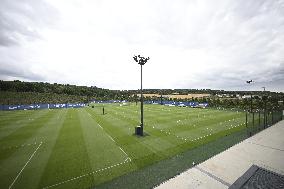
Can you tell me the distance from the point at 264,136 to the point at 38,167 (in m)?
23.1

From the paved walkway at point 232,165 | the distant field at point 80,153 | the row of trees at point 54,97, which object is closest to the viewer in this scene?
the paved walkway at point 232,165

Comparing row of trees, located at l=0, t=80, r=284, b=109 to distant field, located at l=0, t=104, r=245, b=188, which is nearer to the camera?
distant field, located at l=0, t=104, r=245, b=188

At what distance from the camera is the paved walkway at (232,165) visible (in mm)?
10008

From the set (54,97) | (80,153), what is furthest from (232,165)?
(54,97)

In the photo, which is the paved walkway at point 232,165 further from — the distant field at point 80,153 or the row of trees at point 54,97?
the row of trees at point 54,97

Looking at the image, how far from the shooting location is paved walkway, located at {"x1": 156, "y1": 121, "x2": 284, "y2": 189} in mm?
10008

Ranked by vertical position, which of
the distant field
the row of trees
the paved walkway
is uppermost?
the row of trees

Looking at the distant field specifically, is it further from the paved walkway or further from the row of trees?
the row of trees

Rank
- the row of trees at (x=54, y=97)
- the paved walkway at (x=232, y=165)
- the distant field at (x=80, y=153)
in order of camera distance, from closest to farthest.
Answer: the paved walkway at (x=232, y=165) < the distant field at (x=80, y=153) < the row of trees at (x=54, y=97)

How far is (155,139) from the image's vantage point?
1939 cm

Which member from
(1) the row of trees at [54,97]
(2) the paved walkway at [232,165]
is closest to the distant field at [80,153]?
(2) the paved walkway at [232,165]

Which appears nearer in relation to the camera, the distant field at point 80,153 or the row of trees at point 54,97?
the distant field at point 80,153

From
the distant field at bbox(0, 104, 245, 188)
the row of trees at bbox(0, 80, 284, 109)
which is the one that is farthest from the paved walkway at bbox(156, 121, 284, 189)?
the row of trees at bbox(0, 80, 284, 109)

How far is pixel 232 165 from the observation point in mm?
12344
